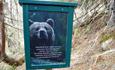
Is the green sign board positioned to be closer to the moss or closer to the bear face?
the bear face

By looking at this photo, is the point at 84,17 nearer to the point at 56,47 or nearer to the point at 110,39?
the point at 110,39

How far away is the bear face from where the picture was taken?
2862 mm

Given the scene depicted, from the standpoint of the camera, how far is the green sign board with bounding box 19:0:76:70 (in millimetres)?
2855

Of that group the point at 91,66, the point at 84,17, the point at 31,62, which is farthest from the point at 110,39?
the point at 31,62

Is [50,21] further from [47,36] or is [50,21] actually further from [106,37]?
[106,37]

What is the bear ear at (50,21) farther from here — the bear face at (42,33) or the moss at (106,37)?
the moss at (106,37)

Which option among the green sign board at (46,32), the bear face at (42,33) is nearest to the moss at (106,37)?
the green sign board at (46,32)

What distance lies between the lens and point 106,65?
14.6ft

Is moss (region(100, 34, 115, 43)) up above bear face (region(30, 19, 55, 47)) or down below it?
below

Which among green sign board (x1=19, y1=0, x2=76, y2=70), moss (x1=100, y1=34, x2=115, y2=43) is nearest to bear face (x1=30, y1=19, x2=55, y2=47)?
green sign board (x1=19, y1=0, x2=76, y2=70)

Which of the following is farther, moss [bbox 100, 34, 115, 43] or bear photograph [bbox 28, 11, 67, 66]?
moss [bbox 100, 34, 115, 43]

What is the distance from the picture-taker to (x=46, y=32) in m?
2.90

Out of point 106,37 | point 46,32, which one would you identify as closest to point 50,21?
point 46,32

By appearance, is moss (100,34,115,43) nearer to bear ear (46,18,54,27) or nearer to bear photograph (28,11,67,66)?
bear photograph (28,11,67,66)
